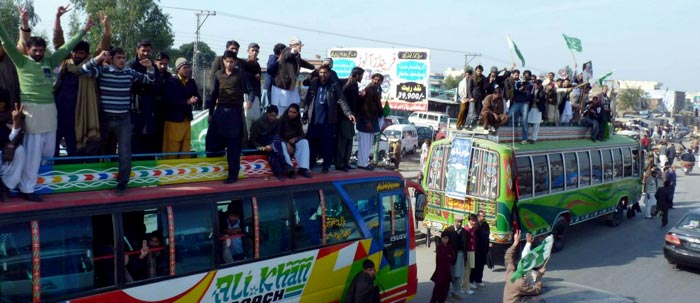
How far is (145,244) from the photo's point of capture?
5.70m

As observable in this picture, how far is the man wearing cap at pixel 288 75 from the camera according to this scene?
29.4 feet

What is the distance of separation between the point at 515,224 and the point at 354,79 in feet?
16.1

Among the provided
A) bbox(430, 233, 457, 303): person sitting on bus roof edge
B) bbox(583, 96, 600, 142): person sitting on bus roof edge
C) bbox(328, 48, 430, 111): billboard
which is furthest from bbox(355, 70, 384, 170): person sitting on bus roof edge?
bbox(328, 48, 430, 111): billboard

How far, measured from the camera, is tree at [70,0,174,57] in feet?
132

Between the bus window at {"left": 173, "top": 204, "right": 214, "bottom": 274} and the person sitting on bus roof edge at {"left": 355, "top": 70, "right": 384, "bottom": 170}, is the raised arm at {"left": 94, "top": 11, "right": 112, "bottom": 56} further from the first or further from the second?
the person sitting on bus roof edge at {"left": 355, "top": 70, "right": 384, "bottom": 170}

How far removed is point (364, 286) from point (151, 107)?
10.8ft

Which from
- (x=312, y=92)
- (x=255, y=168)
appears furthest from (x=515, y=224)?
(x=255, y=168)

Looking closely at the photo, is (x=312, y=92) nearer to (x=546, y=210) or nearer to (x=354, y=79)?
(x=354, y=79)

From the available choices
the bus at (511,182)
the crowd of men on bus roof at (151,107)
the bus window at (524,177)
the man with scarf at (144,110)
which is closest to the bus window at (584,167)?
the bus at (511,182)

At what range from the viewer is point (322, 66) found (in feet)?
28.5

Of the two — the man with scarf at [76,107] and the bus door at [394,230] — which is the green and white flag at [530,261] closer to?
the bus door at [394,230]

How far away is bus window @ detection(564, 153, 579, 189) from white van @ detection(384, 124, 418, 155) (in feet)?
54.8

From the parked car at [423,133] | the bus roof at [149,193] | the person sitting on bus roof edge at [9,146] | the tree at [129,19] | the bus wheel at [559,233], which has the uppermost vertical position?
the tree at [129,19]

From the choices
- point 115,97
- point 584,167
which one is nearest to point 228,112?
point 115,97
